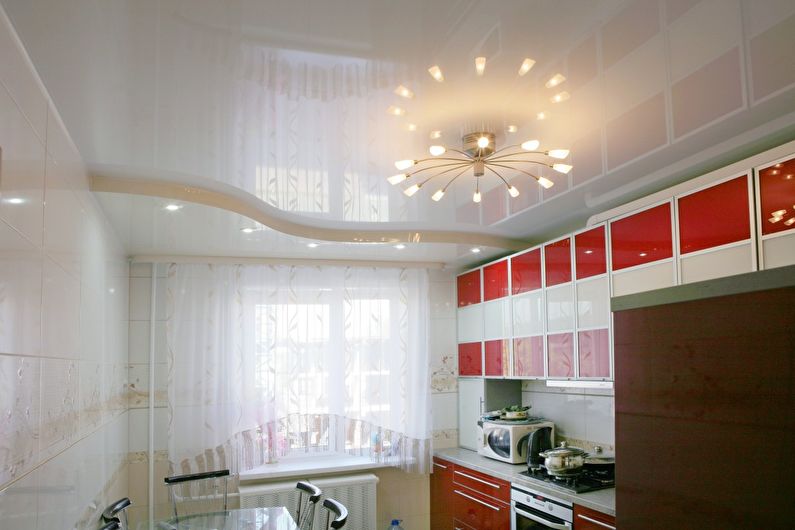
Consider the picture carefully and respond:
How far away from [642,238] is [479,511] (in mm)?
2371

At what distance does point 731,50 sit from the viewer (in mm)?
2117

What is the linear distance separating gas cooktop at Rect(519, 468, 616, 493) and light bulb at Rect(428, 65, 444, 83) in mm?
2409

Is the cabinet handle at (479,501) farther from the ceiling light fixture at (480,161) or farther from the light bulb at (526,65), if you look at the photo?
the light bulb at (526,65)

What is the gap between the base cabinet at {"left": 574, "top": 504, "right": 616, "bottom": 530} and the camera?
323cm

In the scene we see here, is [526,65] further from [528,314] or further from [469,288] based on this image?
[469,288]

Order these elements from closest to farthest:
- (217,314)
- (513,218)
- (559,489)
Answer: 1. (559,489)
2. (513,218)
3. (217,314)

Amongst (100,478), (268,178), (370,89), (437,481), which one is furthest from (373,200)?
(437,481)

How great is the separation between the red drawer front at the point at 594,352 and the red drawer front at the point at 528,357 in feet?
1.62

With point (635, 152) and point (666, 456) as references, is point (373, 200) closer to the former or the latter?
point (635, 152)

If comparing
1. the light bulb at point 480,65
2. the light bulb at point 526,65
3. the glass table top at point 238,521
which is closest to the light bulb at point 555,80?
the light bulb at point 526,65

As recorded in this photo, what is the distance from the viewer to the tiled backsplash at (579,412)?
162 inches

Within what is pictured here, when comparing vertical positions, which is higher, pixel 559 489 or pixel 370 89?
pixel 370 89

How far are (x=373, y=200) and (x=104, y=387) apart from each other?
5.97ft

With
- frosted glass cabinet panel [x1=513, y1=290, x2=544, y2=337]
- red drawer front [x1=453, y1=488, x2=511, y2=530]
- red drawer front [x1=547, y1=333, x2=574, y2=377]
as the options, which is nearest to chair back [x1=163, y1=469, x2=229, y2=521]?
red drawer front [x1=453, y1=488, x2=511, y2=530]
